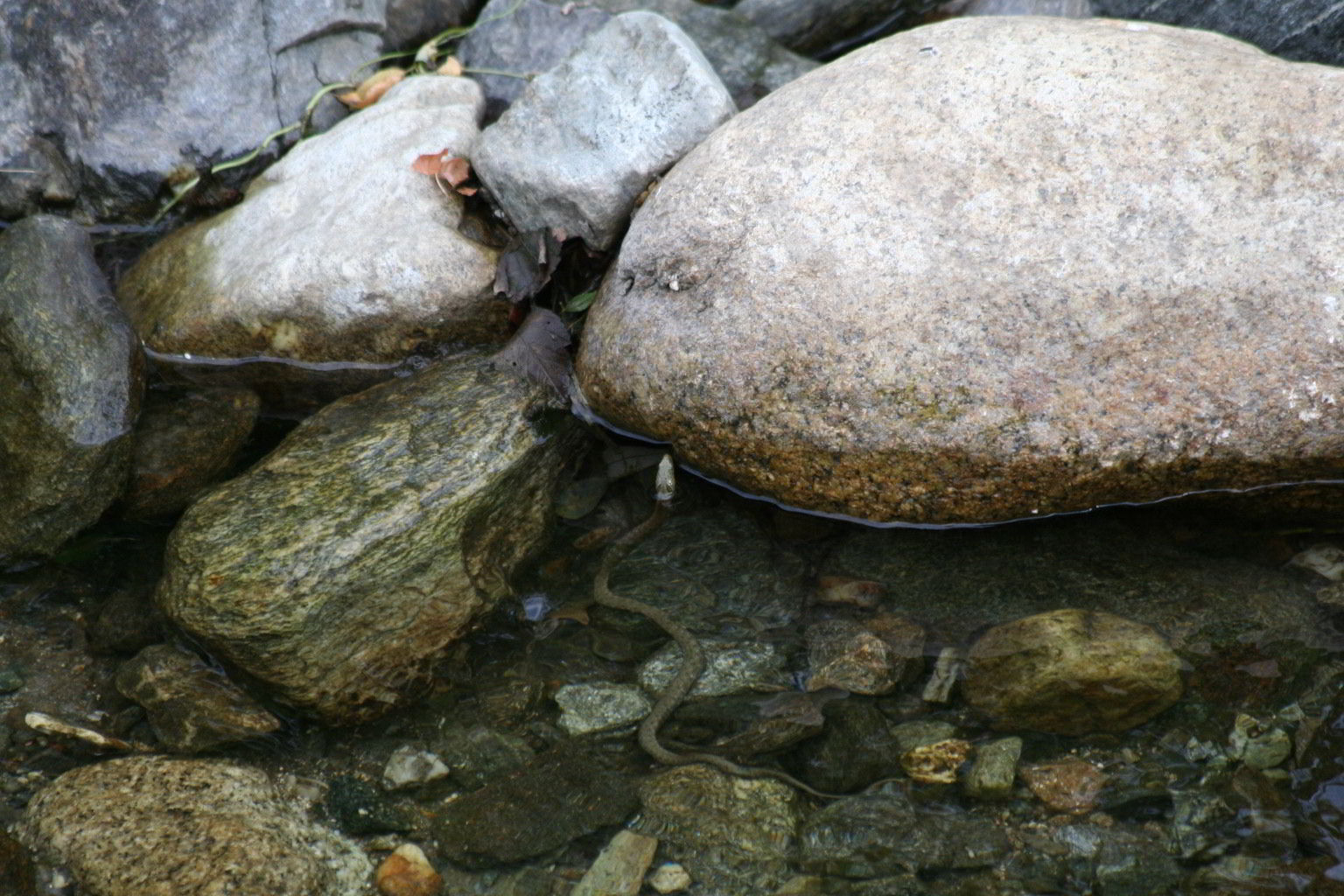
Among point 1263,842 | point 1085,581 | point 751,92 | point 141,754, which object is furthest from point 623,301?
point 1263,842

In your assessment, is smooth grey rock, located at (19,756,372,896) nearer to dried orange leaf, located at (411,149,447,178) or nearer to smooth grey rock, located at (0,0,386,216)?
dried orange leaf, located at (411,149,447,178)

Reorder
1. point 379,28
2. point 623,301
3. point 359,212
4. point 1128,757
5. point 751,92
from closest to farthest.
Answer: point 1128,757 < point 623,301 < point 359,212 < point 751,92 < point 379,28

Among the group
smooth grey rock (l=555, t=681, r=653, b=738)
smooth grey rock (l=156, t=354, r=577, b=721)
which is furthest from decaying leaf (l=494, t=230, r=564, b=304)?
smooth grey rock (l=555, t=681, r=653, b=738)

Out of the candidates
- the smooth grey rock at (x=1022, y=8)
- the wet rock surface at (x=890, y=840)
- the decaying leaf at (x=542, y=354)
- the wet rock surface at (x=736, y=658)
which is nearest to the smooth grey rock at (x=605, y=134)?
the decaying leaf at (x=542, y=354)

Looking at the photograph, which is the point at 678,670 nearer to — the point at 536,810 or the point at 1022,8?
the point at 536,810

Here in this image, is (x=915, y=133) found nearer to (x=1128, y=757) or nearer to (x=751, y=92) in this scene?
(x=751, y=92)

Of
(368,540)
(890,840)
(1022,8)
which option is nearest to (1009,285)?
(890,840)

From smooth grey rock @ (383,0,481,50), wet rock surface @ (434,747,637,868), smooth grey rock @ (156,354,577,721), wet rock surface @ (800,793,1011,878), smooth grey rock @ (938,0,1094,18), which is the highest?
smooth grey rock @ (383,0,481,50)
